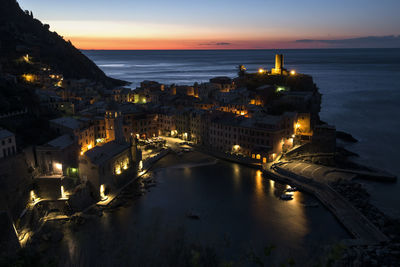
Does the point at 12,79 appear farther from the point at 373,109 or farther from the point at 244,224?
the point at 373,109

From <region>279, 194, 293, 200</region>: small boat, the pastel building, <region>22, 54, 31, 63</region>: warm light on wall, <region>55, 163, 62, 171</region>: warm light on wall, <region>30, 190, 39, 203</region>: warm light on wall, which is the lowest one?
<region>279, 194, 293, 200</region>: small boat

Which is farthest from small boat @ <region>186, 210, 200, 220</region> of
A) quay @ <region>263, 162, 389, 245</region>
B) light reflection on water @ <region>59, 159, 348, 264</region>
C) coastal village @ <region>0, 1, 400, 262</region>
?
quay @ <region>263, 162, 389, 245</region>

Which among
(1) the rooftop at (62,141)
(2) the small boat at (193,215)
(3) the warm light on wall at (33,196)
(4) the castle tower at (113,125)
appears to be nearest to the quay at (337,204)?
(2) the small boat at (193,215)

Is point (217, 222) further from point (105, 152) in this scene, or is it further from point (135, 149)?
point (135, 149)

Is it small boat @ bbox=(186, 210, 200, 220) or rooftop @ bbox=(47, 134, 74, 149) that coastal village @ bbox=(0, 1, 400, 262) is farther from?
small boat @ bbox=(186, 210, 200, 220)

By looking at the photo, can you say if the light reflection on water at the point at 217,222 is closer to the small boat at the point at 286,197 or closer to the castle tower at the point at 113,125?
the small boat at the point at 286,197

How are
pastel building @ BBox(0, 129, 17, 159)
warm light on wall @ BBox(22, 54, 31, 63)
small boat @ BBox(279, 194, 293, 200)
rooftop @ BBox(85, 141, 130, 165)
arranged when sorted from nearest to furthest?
pastel building @ BBox(0, 129, 17, 159), rooftop @ BBox(85, 141, 130, 165), small boat @ BBox(279, 194, 293, 200), warm light on wall @ BBox(22, 54, 31, 63)

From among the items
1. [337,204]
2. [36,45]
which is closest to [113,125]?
[337,204]

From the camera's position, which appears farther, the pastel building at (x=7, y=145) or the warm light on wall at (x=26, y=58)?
the warm light on wall at (x=26, y=58)
